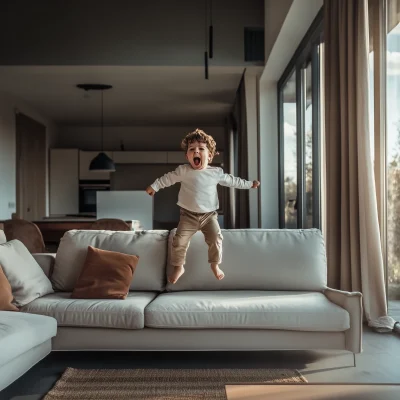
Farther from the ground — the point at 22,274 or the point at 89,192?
the point at 89,192

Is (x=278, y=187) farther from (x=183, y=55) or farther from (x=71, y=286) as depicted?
(x=71, y=286)

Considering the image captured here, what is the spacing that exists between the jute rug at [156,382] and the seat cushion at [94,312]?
238mm

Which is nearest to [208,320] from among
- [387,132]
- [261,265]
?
[261,265]

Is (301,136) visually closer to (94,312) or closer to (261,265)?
(261,265)

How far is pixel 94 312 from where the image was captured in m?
3.20

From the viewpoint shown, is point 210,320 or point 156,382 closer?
point 156,382

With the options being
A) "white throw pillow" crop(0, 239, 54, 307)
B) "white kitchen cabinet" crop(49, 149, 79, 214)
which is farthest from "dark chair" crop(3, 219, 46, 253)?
"white kitchen cabinet" crop(49, 149, 79, 214)

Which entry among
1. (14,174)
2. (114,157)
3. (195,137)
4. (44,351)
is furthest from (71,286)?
(114,157)

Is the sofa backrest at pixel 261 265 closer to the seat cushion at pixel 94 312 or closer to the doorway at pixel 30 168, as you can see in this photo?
the seat cushion at pixel 94 312

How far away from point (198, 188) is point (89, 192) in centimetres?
899

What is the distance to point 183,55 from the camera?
7.22 meters

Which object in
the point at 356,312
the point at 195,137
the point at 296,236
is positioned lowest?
the point at 356,312

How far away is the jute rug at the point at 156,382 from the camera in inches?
107

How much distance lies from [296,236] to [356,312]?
790 mm
